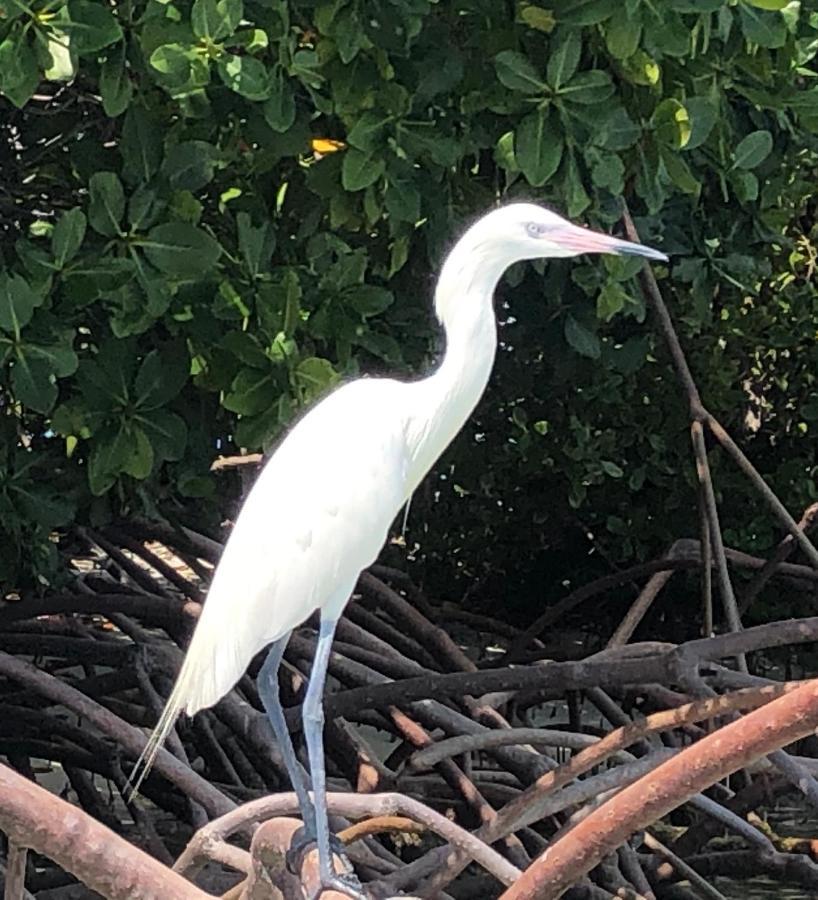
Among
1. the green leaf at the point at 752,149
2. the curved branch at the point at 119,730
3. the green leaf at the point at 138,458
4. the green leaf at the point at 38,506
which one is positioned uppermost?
the green leaf at the point at 752,149

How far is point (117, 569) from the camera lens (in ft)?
12.0

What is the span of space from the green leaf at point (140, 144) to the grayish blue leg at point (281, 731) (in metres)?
0.59

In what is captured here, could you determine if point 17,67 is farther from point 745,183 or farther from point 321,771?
point 745,183

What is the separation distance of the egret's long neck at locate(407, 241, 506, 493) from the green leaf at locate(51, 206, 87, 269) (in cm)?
46

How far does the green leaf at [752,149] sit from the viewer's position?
88.3 inches

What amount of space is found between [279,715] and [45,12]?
2.62 ft

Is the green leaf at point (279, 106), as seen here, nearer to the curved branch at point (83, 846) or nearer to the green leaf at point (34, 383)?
the green leaf at point (34, 383)

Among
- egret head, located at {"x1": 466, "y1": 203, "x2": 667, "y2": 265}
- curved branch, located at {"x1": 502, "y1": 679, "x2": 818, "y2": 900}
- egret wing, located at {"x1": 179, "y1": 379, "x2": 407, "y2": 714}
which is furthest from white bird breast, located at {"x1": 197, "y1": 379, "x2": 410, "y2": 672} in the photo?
curved branch, located at {"x1": 502, "y1": 679, "x2": 818, "y2": 900}

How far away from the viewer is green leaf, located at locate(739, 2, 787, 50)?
1903mm

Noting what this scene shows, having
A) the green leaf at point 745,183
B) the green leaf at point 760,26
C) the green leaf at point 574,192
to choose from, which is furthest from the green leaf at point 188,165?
the green leaf at point 745,183

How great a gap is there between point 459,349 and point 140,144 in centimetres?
52

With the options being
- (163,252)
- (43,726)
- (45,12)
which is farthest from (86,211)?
(43,726)

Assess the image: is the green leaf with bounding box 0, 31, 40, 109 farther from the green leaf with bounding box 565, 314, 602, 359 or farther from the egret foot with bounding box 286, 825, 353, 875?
the green leaf with bounding box 565, 314, 602, 359

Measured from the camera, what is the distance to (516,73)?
1844 millimetres
